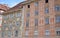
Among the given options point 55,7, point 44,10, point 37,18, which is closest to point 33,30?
point 37,18

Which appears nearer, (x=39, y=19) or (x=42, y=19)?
(x=42, y=19)

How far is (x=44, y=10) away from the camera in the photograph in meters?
28.4

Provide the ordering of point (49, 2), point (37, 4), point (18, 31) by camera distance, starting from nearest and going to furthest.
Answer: point (49, 2)
point (37, 4)
point (18, 31)

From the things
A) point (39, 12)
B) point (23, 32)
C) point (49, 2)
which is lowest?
point (23, 32)

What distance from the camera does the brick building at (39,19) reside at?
26.6 metres

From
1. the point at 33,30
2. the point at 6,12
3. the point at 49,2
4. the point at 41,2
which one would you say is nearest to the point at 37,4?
the point at 41,2

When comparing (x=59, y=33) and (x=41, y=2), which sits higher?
(x=41, y=2)

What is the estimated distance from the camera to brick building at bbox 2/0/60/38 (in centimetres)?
2664

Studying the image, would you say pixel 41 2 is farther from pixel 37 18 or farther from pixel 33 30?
pixel 33 30

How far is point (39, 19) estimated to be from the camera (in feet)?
94.7

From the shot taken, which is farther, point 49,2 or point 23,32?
point 23,32

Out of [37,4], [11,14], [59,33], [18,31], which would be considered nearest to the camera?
[59,33]

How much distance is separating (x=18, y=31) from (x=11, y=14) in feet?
19.4

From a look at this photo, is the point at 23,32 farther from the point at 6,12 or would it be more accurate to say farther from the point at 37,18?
the point at 6,12
